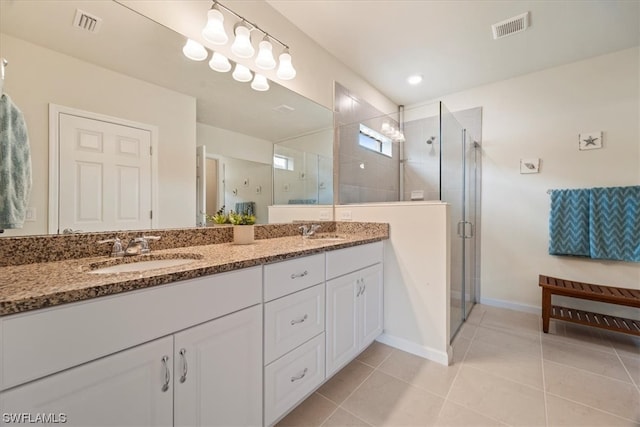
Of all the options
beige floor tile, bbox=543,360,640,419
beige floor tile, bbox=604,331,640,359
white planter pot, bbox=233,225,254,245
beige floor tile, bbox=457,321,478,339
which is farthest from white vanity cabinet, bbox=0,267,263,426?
beige floor tile, bbox=604,331,640,359

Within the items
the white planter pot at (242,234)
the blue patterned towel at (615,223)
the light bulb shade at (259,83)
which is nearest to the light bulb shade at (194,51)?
the light bulb shade at (259,83)

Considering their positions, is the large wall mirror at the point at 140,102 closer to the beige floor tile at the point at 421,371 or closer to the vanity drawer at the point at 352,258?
the vanity drawer at the point at 352,258

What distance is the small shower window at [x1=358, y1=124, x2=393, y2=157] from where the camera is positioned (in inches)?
106

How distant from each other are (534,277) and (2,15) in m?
4.03

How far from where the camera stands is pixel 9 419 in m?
0.57

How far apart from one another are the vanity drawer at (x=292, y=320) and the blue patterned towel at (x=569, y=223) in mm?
2521

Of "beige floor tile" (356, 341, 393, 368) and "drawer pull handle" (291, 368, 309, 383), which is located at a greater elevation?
"drawer pull handle" (291, 368, 309, 383)

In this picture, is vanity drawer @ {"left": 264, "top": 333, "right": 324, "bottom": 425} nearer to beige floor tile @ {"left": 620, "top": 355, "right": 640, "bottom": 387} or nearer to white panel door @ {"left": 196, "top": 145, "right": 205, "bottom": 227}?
white panel door @ {"left": 196, "top": 145, "right": 205, "bottom": 227}

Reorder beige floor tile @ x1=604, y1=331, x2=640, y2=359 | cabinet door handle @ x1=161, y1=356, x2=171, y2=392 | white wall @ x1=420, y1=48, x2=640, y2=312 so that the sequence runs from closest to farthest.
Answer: cabinet door handle @ x1=161, y1=356, x2=171, y2=392 → beige floor tile @ x1=604, y1=331, x2=640, y2=359 → white wall @ x1=420, y1=48, x2=640, y2=312

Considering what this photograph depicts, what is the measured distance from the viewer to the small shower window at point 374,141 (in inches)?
106

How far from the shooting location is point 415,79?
9.16ft

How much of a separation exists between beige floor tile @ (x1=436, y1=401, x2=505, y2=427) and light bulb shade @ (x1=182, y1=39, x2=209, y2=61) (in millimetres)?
2297

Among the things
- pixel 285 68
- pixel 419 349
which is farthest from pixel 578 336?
pixel 285 68

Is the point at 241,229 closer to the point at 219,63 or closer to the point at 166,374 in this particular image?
the point at 166,374
